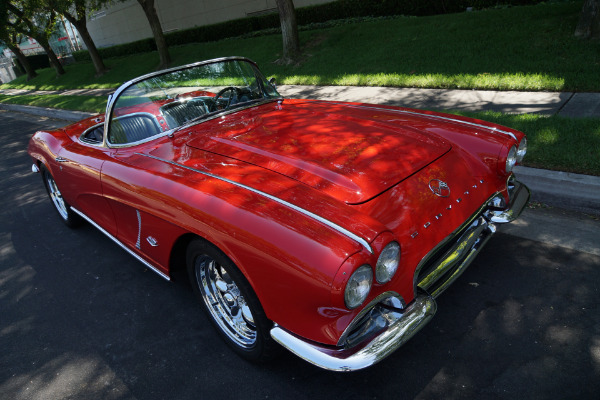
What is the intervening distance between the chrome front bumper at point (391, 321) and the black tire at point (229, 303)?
0.68 ft

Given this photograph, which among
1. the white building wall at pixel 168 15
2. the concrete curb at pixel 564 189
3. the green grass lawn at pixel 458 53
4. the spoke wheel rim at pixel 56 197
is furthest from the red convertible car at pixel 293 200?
the white building wall at pixel 168 15

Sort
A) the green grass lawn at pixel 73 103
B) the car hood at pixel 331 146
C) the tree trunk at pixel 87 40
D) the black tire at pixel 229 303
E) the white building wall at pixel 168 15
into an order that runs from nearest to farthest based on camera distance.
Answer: the black tire at pixel 229 303
the car hood at pixel 331 146
the green grass lawn at pixel 73 103
the tree trunk at pixel 87 40
the white building wall at pixel 168 15

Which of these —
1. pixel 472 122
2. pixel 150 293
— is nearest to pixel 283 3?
pixel 472 122

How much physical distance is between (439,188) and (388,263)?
0.74 metres

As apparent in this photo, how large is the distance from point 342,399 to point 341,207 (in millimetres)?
971

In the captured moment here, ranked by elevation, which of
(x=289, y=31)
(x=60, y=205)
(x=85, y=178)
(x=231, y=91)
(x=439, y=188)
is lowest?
(x=60, y=205)

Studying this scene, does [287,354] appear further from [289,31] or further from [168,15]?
[168,15]

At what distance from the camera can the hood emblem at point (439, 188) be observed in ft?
7.97

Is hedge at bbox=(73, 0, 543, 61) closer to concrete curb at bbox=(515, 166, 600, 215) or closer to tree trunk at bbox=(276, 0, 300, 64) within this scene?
tree trunk at bbox=(276, 0, 300, 64)

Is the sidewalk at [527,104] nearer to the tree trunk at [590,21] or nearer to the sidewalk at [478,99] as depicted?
the sidewalk at [478,99]

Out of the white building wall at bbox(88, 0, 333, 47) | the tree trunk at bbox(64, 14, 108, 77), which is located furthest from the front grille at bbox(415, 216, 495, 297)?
the tree trunk at bbox(64, 14, 108, 77)

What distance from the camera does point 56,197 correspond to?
15.2 feet

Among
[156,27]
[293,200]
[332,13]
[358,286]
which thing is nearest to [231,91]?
[293,200]

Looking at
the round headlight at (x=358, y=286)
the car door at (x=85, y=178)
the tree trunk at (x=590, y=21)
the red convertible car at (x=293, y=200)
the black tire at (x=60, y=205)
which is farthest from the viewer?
the tree trunk at (x=590, y=21)
